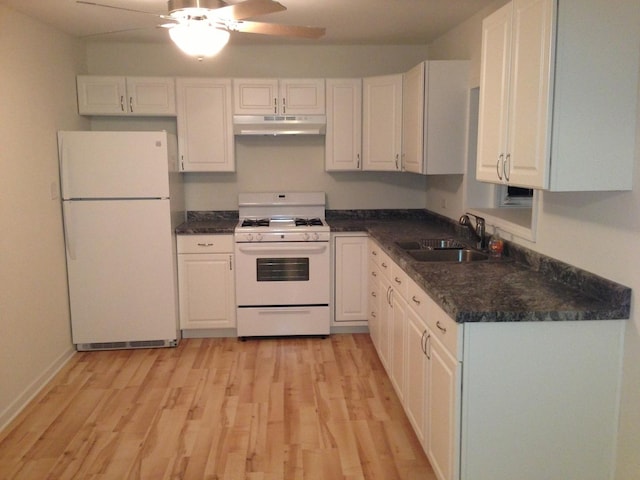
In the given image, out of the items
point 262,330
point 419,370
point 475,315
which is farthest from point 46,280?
point 475,315

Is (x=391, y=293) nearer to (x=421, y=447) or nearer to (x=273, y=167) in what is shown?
(x=421, y=447)

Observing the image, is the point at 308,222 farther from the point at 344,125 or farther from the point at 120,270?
the point at 120,270

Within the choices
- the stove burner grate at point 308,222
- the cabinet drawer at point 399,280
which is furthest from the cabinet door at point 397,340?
the stove burner grate at point 308,222

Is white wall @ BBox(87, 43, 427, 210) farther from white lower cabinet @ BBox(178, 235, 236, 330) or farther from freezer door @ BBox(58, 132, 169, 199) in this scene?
freezer door @ BBox(58, 132, 169, 199)

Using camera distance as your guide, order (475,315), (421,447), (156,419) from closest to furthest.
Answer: (475,315) < (421,447) < (156,419)

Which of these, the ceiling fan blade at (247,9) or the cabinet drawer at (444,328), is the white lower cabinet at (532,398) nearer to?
the cabinet drawer at (444,328)

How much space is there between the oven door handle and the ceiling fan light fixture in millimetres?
2052

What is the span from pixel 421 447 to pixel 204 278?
2334 mm

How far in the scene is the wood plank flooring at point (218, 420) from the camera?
9.23 feet

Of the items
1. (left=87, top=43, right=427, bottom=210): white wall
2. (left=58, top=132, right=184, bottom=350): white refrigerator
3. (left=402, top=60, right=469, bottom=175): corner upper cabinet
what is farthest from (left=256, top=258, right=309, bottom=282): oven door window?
(left=402, top=60, right=469, bottom=175): corner upper cabinet

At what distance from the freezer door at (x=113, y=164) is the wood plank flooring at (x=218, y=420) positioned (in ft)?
4.21

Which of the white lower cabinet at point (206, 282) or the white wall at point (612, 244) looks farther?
the white lower cabinet at point (206, 282)

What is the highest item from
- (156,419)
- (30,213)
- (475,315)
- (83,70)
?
(83,70)

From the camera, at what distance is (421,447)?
298 cm
